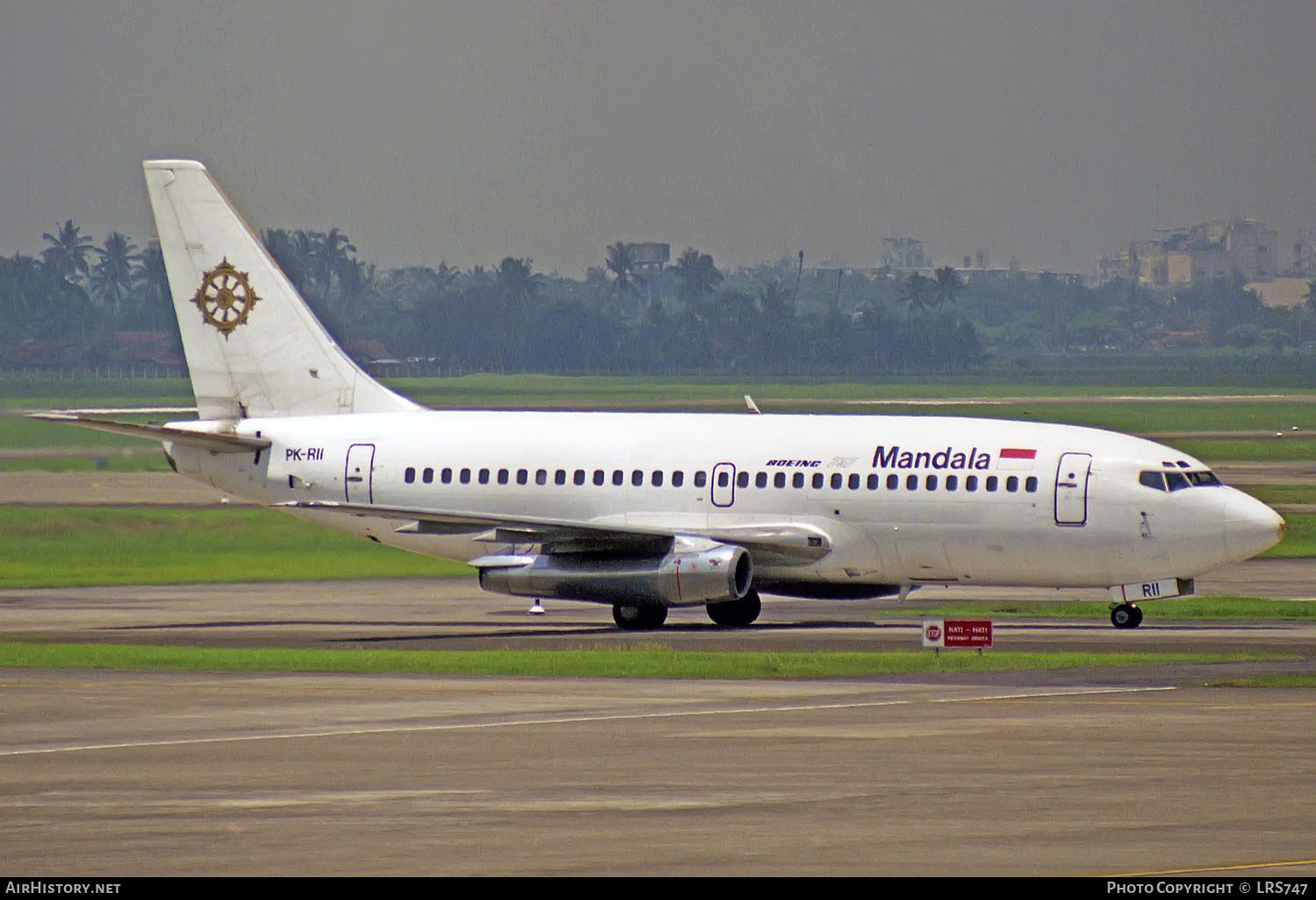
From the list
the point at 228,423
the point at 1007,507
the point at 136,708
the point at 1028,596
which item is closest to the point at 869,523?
the point at 1007,507

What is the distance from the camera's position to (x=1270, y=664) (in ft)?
115

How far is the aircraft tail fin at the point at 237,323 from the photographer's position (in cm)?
5166

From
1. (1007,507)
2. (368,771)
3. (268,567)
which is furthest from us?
(268,567)

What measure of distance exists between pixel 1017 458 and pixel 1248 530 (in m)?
4.26

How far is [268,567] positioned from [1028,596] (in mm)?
20039

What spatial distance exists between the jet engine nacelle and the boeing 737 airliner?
0.04 m

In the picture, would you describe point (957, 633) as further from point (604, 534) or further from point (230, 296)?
point (230, 296)

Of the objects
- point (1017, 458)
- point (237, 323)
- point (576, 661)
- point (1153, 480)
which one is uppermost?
point (237, 323)

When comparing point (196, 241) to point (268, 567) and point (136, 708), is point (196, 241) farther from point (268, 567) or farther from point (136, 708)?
point (136, 708)

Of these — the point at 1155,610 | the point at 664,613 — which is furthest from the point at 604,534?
the point at 1155,610

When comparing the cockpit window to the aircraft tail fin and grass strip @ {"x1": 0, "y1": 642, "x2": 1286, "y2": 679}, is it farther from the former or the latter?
the aircraft tail fin

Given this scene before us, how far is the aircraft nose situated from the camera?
139 feet

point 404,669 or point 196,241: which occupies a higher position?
point 196,241

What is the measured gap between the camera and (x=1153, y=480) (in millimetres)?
42906
